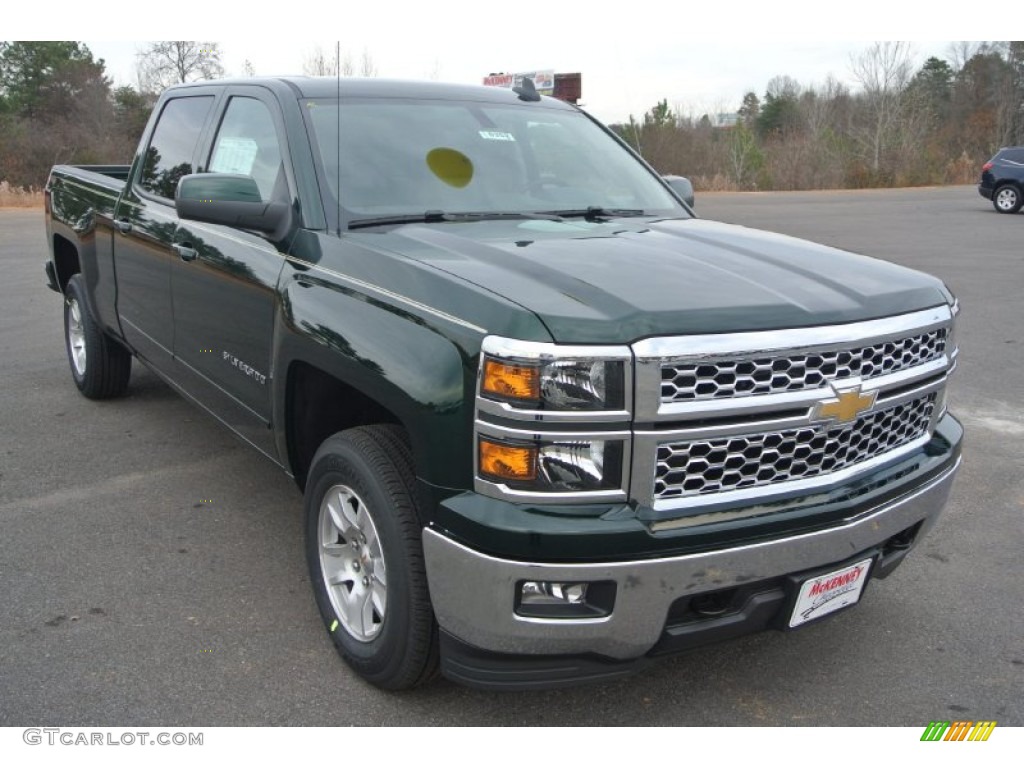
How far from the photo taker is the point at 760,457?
2.53 m

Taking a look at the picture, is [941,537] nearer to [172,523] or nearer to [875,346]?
[875,346]

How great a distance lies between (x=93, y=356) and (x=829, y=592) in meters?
4.91

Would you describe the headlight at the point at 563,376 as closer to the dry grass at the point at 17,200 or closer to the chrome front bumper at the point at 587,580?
the chrome front bumper at the point at 587,580

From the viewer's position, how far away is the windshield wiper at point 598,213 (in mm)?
3752

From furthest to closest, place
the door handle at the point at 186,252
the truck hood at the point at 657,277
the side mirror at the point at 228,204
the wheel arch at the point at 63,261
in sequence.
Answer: the wheel arch at the point at 63,261
the door handle at the point at 186,252
the side mirror at the point at 228,204
the truck hood at the point at 657,277

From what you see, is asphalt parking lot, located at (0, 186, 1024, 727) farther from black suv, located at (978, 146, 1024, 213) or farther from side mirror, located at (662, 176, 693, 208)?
black suv, located at (978, 146, 1024, 213)

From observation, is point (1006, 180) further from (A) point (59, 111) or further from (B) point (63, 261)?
(A) point (59, 111)

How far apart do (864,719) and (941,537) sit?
1.61 meters

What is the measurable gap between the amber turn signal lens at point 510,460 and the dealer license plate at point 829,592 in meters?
0.86

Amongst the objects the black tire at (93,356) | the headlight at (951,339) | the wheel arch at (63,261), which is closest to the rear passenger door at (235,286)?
the black tire at (93,356)

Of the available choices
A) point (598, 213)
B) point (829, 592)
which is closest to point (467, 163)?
point (598, 213)

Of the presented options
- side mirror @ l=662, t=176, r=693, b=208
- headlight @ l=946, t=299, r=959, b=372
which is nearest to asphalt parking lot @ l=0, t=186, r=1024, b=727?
headlight @ l=946, t=299, r=959, b=372

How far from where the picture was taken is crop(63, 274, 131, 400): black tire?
19.4 ft

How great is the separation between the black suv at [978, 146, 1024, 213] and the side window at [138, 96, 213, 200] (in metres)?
21.1
